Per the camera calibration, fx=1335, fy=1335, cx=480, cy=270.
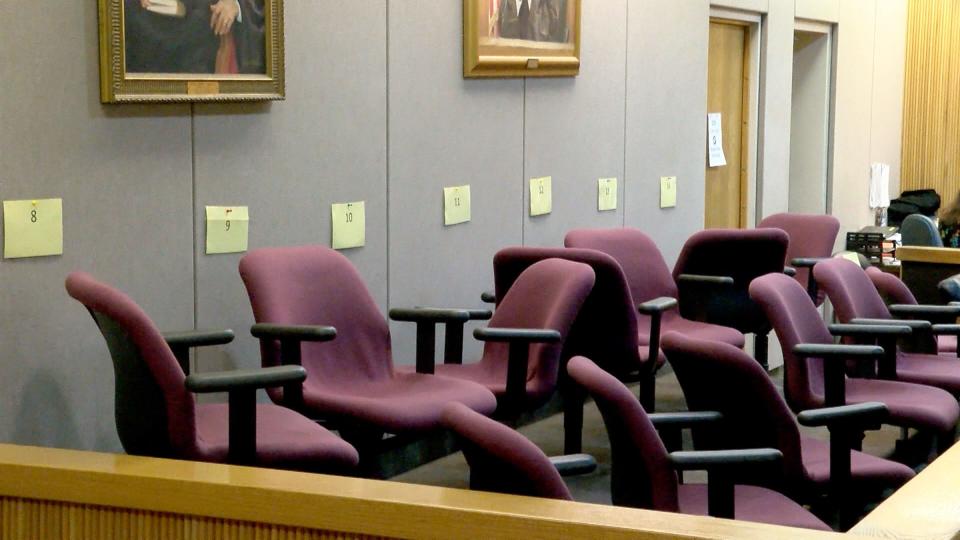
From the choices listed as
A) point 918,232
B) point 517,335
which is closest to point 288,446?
point 517,335

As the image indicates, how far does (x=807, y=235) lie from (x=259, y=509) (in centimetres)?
540

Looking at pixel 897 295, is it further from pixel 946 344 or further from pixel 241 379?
pixel 241 379

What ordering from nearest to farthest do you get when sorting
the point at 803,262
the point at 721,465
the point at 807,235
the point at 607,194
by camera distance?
the point at 721,465 → the point at 607,194 → the point at 803,262 → the point at 807,235

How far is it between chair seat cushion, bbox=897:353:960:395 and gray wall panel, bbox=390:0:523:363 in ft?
5.71

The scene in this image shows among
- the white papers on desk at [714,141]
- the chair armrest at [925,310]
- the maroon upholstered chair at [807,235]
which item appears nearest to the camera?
the chair armrest at [925,310]

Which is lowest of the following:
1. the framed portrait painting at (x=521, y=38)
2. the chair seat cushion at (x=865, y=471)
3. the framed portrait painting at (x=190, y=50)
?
the chair seat cushion at (x=865, y=471)

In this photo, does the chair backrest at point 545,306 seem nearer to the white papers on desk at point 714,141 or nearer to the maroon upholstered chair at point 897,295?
the maroon upholstered chair at point 897,295

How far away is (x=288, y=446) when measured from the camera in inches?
136

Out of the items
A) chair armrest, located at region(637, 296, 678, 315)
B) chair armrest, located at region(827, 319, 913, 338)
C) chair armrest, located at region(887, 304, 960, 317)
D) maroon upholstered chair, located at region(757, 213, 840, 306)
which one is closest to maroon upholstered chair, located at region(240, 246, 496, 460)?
chair armrest, located at region(637, 296, 678, 315)

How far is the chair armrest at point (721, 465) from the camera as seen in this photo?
118 inches

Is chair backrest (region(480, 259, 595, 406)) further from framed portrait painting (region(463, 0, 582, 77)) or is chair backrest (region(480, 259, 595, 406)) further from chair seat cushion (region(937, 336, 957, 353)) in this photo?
chair seat cushion (region(937, 336, 957, 353))

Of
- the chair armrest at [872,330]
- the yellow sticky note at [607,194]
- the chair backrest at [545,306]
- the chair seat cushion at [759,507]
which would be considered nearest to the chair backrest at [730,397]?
the chair seat cushion at [759,507]

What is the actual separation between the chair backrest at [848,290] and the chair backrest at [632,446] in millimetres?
2328

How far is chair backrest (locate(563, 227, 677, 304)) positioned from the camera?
19.2 feet
